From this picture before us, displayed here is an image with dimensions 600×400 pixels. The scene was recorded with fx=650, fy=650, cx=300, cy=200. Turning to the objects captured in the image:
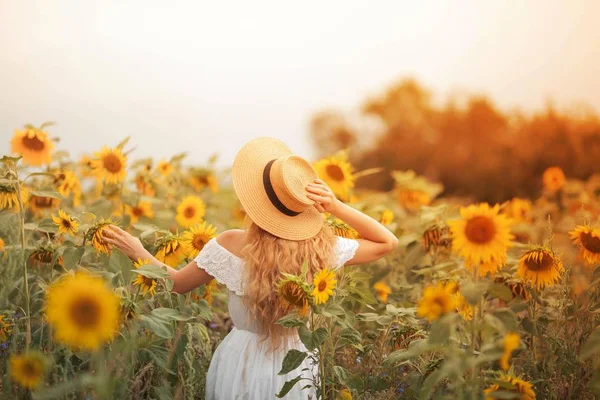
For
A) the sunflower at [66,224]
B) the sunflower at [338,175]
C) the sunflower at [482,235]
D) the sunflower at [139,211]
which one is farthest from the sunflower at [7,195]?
the sunflower at [338,175]

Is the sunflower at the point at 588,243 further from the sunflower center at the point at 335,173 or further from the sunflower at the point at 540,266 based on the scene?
the sunflower center at the point at 335,173

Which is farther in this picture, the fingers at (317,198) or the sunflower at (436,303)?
the fingers at (317,198)

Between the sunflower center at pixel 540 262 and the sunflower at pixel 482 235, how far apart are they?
27.5 inches

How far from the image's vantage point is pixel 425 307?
1.88 metres

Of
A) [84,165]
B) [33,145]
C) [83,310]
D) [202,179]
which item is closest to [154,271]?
[83,310]

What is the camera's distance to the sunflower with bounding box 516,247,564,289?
2.59 meters

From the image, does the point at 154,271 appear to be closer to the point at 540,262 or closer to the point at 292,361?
the point at 292,361

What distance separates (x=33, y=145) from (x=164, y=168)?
1.10 meters

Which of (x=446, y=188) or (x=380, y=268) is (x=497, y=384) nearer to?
(x=380, y=268)

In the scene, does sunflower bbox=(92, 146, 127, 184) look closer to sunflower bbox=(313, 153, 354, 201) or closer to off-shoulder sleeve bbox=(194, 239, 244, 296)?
sunflower bbox=(313, 153, 354, 201)

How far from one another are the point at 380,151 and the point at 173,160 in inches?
254

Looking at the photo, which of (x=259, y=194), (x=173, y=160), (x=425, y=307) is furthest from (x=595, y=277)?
(x=173, y=160)

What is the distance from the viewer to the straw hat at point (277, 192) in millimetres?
2363

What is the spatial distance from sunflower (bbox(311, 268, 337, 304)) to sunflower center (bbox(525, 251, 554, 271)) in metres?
0.97
